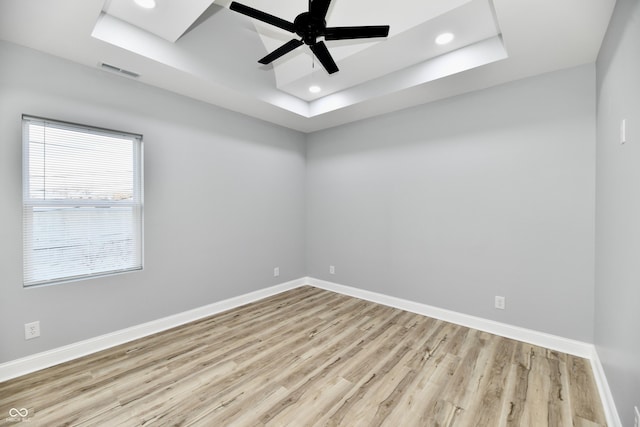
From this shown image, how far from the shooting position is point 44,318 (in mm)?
2258

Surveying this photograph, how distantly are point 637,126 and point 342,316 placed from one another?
2.89m

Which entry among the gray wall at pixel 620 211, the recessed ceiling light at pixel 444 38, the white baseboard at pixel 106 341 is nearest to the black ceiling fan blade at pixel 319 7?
the recessed ceiling light at pixel 444 38

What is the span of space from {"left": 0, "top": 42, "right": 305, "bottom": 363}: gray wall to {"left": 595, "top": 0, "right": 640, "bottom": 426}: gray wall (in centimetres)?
349

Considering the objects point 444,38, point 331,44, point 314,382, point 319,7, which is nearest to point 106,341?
point 314,382

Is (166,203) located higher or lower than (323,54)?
lower

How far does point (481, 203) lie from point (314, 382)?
7.96 feet

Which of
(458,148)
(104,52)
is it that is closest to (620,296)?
(458,148)

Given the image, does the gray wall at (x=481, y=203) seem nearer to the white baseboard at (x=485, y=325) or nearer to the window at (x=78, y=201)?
the white baseboard at (x=485, y=325)

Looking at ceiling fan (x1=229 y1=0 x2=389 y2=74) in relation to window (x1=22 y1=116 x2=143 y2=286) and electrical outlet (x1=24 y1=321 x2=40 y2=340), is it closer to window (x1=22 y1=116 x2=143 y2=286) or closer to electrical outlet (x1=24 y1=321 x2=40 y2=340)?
window (x1=22 y1=116 x2=143 y2=286)

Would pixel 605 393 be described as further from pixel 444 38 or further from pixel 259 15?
pixel 259 15

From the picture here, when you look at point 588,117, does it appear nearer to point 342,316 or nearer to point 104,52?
point 342,316

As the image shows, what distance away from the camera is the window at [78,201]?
7.27 feet

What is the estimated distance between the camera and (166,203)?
2.99 meters

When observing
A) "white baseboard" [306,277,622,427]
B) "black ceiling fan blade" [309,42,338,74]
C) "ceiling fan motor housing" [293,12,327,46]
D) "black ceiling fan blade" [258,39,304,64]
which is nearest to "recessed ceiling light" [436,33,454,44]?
"black ceiling fan blade" [309,42,338,74]
